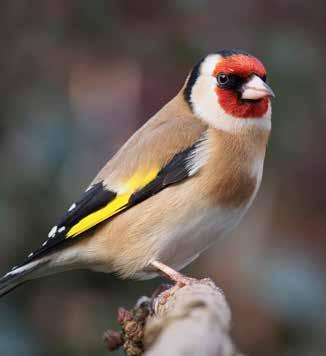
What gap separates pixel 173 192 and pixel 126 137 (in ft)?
3.27

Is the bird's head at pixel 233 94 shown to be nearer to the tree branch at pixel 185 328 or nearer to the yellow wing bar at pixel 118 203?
the yellow wing bar at pixel 118 203

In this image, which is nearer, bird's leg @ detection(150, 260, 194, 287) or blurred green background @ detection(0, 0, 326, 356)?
bird's leg @ detection(150, 260, 194, 287)

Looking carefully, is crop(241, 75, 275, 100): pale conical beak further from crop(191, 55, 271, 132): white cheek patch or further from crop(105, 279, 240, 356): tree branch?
crop(105, 279, 240, 356): tree branch

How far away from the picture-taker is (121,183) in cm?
250

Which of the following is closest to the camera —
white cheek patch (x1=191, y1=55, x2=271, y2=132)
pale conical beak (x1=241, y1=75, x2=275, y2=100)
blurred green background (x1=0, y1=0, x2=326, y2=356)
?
pale conical beak (x1=241, y1=75, x2=275, y2=100)

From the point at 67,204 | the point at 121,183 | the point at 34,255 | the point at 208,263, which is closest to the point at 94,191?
the point at 121,183

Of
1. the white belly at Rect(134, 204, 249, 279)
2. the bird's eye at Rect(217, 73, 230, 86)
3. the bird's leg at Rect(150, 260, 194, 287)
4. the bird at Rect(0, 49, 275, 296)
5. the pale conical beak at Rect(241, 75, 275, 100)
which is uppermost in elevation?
the bird's eye at Rect(217, 73, 230, 86)

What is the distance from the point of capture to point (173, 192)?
96.0 inches

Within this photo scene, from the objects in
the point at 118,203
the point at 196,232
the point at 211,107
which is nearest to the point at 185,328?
the point at 196,232

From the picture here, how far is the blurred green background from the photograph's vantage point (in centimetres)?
298

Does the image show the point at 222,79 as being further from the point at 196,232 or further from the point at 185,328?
the point at 185,328

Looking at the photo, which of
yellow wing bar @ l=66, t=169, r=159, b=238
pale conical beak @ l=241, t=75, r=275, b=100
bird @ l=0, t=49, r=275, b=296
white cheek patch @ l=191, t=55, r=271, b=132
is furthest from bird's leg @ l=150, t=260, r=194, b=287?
pale conical beak @ l=241, t=75, r=275, b=100

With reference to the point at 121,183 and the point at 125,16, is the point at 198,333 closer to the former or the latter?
the point at 121,183

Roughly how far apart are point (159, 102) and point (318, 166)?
720mm
